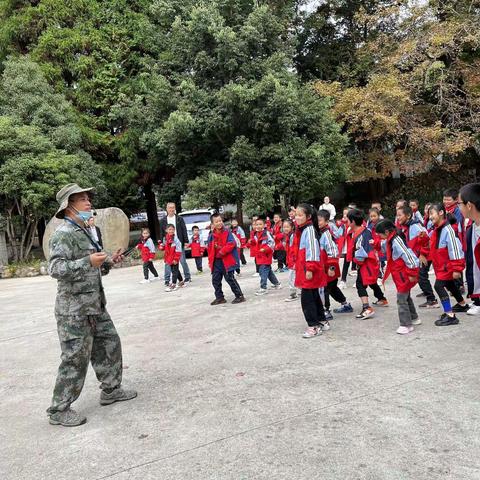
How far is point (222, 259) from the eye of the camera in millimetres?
8633

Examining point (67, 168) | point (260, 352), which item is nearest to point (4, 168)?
point (67, 168)

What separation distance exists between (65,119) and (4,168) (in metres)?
3.49

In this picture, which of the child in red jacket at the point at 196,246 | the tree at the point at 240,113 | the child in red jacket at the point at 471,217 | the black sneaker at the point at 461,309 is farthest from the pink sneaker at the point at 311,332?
the tree at the point at 240,113

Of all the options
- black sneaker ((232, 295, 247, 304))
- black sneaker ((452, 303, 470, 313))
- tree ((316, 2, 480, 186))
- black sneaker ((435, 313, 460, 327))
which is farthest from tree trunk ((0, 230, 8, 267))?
black sneaker ((435, 313, 460, 327))

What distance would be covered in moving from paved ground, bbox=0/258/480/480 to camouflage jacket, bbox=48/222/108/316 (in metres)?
0.96

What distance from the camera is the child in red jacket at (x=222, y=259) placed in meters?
8.55

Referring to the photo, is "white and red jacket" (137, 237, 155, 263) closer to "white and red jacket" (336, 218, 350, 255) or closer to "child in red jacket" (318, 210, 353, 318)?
"white and red jacket" (336, 218, 350, 255)

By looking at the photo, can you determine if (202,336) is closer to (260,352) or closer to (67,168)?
(260,352)

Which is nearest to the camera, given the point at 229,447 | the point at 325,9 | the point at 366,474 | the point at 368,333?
the point at 366,474

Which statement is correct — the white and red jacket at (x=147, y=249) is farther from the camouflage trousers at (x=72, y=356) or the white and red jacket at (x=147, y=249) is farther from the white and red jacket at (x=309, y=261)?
the camouflage trousers at (x=72, y=356)

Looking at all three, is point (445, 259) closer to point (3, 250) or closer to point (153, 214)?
point (3, 250)

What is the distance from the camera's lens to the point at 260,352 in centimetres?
563

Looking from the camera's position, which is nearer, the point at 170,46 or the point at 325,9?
the point at 170,46

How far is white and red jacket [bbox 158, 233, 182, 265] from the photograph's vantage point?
35.8ft
